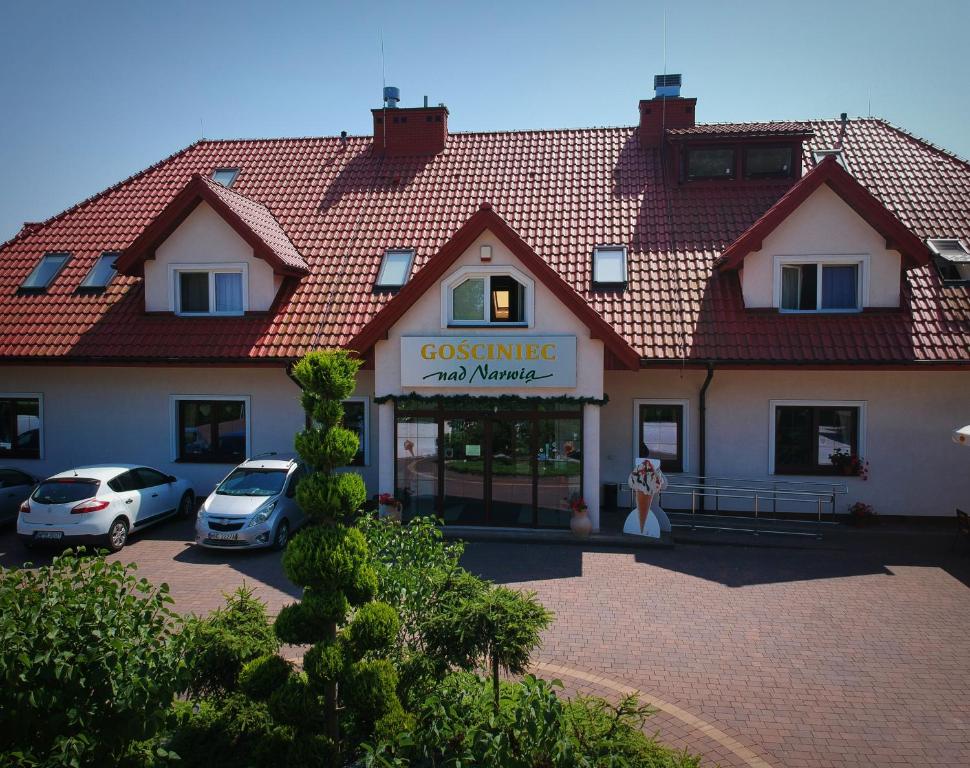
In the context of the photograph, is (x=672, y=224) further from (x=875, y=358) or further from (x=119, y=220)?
(x=119, y=220)

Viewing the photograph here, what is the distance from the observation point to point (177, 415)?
1661 cm

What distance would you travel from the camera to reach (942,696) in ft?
25.2

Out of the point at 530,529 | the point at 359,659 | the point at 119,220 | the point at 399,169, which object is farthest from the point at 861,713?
the point at 119,220

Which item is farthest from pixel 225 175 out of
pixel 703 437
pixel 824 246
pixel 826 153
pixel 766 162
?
pixel 826 153

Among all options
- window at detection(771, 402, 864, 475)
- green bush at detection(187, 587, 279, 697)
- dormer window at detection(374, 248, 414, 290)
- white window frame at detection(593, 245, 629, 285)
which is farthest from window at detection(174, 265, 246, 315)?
window at detection(771, 402, 864, 475)

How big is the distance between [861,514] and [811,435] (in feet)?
6.36

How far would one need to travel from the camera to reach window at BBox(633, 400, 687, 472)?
1562 cm

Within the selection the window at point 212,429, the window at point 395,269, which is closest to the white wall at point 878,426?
the window at point 395,269

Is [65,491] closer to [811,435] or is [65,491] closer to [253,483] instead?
[253,483]

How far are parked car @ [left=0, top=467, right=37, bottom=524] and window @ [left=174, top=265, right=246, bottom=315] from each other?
16.6 feet

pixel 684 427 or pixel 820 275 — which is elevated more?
pixel 820 275

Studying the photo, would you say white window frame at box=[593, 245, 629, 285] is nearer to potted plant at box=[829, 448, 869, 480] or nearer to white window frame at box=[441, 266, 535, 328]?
white window frame at box=[441, 266, 535, 328]

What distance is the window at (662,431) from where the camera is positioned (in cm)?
1562

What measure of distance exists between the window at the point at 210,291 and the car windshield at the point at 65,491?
532 cm
